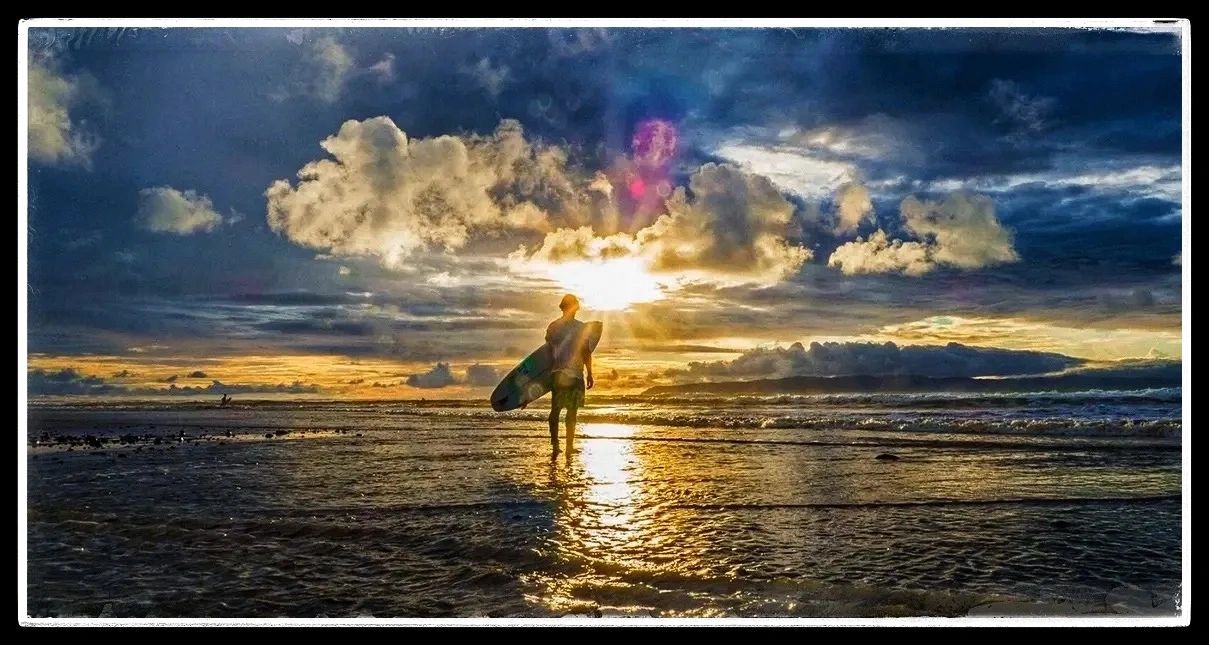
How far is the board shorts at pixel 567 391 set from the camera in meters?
6.06

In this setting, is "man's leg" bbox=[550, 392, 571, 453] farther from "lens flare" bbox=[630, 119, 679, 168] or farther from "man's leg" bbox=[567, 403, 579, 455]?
"lens flare" bbox=[630, 119, 679, 168]

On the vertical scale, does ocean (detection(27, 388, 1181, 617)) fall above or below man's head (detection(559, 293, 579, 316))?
below

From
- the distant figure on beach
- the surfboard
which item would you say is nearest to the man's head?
the distant figure on beach

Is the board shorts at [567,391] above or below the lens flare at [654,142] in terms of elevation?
below

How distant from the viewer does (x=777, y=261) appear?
612 cm

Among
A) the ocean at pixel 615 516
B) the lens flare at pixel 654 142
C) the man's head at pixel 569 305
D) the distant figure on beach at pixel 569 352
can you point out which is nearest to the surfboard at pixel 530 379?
the distant figure on beach at pixel 569 352

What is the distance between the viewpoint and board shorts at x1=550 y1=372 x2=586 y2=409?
606 centimetres

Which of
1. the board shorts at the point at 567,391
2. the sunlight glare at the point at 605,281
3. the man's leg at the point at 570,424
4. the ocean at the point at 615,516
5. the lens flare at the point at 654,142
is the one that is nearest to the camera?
the ocean at the point at 615,516

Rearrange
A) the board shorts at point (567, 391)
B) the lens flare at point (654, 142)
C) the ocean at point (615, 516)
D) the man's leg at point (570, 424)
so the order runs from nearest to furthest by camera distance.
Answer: the ocean at point (615, 516) → the lens flare at point (654, 142) → the board shorts at point (567, 391) → the man's leg at point (570, 424)

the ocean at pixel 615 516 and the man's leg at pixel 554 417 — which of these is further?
the man's leg at pixel 554 417

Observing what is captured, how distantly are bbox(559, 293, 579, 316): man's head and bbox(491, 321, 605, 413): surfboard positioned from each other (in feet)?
0.53

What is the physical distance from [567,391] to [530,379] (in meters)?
0.32

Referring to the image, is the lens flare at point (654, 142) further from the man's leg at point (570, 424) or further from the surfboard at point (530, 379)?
the man's leg at point (570, 424)

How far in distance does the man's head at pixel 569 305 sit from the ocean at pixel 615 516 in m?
0.76
